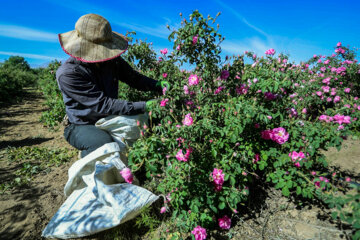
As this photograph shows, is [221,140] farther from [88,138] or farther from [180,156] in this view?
[88,138]

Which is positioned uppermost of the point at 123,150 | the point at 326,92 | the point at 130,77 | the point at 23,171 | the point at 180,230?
the point at 326,92

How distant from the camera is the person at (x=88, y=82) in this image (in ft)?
6.92

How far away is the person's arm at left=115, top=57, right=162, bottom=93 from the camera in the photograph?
8.75 ft

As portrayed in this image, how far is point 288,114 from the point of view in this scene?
212 centimetres

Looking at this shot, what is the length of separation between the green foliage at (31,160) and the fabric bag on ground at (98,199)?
3.67 ft

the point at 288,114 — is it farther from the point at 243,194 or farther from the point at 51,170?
the point at 51,170

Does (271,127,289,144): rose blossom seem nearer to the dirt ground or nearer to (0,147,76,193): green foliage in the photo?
the dirt ground

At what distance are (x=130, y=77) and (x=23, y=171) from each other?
195 cm

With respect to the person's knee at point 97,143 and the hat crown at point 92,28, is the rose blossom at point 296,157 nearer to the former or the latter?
the person's knee at point 97,143

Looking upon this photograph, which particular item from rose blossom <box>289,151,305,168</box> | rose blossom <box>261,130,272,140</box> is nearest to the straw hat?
rose blossom <box>261,130,272,140</box>

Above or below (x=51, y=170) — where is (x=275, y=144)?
above

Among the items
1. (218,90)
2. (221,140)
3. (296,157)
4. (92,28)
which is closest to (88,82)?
(92,28)

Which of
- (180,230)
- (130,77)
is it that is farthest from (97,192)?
(130,77)

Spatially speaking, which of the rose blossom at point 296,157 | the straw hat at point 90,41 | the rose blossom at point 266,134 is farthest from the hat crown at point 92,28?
the rose blossom at point 296,157
